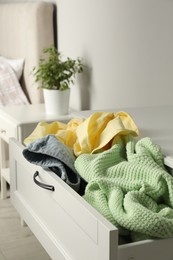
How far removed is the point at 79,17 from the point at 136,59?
0.58 m

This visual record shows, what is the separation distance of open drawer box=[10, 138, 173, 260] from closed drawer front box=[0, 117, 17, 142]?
476 millimetres

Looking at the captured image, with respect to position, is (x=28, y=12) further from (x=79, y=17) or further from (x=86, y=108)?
(x=86, y=108)

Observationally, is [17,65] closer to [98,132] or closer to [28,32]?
[28,32]

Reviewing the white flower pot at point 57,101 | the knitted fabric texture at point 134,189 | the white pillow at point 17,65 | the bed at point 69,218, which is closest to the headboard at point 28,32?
the white pillow at point 17,65

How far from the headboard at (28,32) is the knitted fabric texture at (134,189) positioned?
5.05ft

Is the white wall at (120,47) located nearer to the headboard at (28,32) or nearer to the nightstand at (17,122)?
the headboard at (28,32)

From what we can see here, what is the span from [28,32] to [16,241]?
4.26ft

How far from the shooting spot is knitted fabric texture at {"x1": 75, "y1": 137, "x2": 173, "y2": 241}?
39.6 inches

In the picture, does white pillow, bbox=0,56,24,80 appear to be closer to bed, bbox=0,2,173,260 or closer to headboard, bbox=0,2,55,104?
headboard, bbox=0,2,55,104

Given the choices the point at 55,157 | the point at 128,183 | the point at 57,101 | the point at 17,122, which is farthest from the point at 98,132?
the point at 57,101

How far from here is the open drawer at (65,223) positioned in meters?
0.98

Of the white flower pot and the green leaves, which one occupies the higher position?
the green leaves

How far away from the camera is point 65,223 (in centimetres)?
120

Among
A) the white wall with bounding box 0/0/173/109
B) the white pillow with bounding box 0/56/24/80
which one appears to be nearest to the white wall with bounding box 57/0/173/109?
the white wall with bounding box 0/0/173/109
